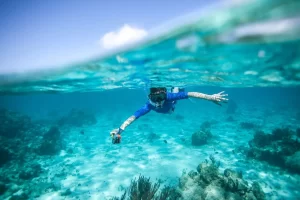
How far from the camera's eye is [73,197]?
9.91 meters

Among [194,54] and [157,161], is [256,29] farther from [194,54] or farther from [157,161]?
[157,161]

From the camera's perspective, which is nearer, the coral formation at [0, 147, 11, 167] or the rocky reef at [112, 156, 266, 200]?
the rocky reef at [112, 156, 266, 200]

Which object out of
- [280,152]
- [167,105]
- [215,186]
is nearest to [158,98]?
[167,105]

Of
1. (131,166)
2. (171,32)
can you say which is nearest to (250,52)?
(171,32)

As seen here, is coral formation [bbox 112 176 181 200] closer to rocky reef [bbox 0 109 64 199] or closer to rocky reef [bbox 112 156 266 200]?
rocky reef [bbox 112 156 266 200]

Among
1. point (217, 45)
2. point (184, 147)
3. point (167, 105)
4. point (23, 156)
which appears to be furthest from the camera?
point (184, 147)

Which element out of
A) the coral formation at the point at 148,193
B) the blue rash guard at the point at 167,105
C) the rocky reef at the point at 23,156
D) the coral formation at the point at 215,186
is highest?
the blue rash guard at the point at 167,105

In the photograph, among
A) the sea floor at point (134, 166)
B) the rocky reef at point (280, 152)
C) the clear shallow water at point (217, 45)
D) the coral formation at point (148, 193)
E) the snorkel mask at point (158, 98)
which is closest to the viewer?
the clear shallow water at point (217, 45)

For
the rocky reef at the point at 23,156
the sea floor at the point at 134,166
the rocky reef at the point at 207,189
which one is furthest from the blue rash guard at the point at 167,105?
the rocky reef at the point at 23,156

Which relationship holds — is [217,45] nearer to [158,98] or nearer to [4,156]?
[158,98]

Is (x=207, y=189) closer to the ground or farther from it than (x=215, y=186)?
closer to the ground

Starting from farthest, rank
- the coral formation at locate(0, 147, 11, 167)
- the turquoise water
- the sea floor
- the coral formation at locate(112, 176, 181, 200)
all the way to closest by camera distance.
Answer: the coral formation at locate(0, 147, 11, 167), the sea floor, the coral formation at locate(112, 176, 181, 200), the turquoise water

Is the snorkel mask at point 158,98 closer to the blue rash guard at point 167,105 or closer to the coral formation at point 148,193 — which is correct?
the blue rash guard at point 167,105

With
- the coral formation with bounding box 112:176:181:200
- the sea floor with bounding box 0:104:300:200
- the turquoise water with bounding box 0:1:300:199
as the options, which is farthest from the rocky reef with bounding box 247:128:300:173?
the coral formation with bounding box 112:176:181:200
